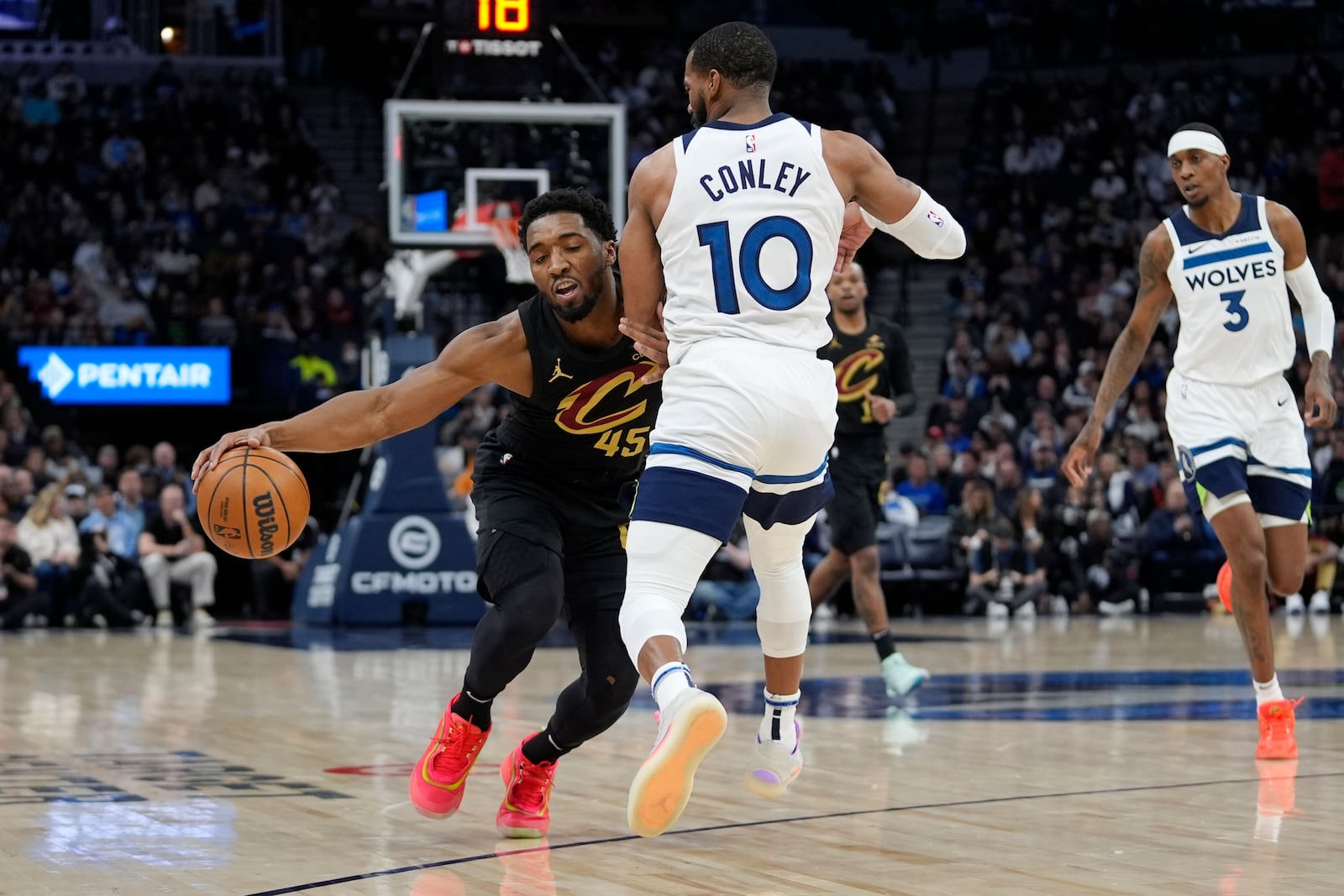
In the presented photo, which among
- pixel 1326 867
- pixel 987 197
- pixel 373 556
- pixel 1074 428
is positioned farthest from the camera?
pixel 987 197

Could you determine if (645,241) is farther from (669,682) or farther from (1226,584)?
(1226,584)

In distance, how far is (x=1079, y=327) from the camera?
21938mm

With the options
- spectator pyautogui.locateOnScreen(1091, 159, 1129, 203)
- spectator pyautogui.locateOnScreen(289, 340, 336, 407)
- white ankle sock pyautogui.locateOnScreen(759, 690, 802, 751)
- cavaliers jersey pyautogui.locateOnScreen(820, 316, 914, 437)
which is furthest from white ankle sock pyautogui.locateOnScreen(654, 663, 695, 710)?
spectator pyautogui.locateOnScreen(1091, 159, 1129, 203)

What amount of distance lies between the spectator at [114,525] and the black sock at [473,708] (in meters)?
11.0

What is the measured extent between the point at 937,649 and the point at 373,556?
502cm

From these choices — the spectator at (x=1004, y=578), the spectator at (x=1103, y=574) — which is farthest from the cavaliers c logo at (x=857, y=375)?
the spectator at (x=1103, y=574)

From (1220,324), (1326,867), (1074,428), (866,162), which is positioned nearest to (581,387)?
(866,162)

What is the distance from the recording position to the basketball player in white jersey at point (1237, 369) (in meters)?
6.93

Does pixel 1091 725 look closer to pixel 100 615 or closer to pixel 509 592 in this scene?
pixel 509 592

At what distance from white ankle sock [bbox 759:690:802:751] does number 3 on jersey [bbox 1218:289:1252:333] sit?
308 centimetres

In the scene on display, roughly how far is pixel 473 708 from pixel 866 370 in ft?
14.8

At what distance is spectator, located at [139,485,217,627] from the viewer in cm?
1544

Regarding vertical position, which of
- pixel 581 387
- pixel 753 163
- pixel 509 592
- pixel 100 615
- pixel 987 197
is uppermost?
pixel 987 197

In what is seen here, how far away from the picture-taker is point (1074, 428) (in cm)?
1911
